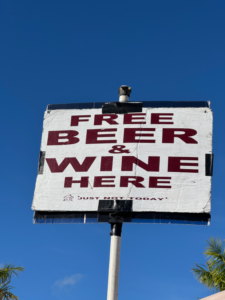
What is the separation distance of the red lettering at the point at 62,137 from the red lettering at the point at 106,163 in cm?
77

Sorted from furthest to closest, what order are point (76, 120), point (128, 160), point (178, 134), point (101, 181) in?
1. point (76, 120)
2. point (178, 134)
3. point (128, 160)
4. point (101, 181)

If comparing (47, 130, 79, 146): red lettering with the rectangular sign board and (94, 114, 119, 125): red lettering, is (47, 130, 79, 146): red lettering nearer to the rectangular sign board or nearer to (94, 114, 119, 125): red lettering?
the rectangular sign board

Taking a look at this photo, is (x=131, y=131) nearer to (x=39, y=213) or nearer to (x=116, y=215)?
(x=116, y=215)

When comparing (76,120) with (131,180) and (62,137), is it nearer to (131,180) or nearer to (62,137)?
(62,137)

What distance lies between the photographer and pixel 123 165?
9.11 m

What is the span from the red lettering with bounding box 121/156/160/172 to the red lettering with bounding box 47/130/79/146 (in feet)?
3.91

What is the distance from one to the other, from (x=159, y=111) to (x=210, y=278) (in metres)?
7.32

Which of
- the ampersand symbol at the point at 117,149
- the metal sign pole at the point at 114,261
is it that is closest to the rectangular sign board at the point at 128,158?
the ampersand symbol at the point at 117,149

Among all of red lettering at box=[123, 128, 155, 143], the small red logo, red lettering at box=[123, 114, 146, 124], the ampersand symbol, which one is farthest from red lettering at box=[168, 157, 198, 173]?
the small red logo

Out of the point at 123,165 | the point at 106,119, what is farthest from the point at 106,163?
the point at 106,119

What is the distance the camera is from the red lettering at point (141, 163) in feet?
29.5

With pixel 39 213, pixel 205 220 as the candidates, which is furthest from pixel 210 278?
pixel 39 213

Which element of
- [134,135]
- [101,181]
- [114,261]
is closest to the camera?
[114,261]

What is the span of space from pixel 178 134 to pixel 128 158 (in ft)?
3.72
